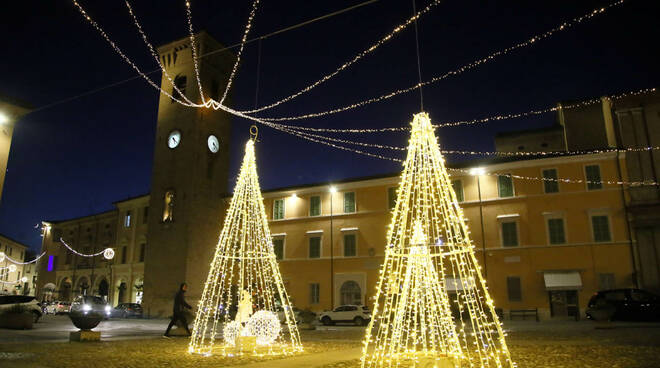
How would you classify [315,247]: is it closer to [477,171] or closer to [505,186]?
[477,171]

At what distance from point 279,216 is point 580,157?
1860cm

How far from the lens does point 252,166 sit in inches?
462

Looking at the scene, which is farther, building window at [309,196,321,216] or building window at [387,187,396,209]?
building window at [309,196,321,216]

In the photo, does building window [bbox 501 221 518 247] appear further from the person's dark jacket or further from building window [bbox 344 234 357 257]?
the person's dark jacket

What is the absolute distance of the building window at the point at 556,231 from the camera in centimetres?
2522

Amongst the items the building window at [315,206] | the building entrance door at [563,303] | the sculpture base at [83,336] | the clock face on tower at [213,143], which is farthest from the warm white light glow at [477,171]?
the sculpture base at [83,336]

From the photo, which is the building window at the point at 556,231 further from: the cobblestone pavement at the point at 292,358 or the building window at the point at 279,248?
the building window at the point at 279,248

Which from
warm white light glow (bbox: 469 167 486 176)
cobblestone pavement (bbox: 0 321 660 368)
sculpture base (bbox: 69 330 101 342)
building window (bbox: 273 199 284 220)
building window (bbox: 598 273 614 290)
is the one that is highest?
warm white light glow (bbox: 469 167 486 176)

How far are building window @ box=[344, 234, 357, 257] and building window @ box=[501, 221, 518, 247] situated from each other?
343 inches

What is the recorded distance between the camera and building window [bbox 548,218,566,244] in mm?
25219

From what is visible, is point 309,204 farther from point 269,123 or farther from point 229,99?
point 269,123

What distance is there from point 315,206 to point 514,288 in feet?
42.7

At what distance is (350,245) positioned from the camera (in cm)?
2983

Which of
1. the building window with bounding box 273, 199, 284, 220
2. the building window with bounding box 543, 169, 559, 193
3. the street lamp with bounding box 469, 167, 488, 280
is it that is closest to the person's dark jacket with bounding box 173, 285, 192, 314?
the street lamp with bounding box 469, 167, 488, 280
